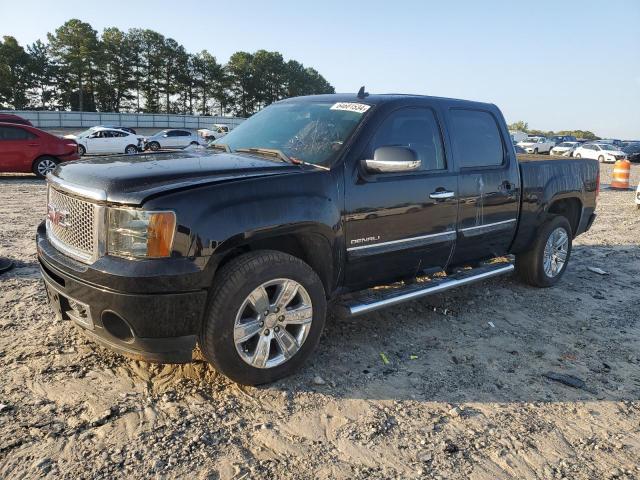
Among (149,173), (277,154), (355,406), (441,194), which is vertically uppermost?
(277,154)

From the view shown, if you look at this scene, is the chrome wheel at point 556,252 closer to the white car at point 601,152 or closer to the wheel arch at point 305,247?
the wheel arch at point 305,247

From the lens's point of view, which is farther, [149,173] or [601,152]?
[601,152]

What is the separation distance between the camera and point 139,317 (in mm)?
2836

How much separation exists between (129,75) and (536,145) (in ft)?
174

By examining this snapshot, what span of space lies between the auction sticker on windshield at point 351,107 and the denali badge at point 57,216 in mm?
2140

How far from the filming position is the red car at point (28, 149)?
14.0 metres

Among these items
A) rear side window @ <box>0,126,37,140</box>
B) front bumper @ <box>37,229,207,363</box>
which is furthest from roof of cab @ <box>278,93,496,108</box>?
rear side window @ <box>0,126,37,140</box>

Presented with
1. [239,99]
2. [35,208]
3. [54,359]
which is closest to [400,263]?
[54,359]

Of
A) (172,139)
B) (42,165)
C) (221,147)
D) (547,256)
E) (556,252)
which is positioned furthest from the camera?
(172,139)

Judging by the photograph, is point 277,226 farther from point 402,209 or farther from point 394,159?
point 402,209

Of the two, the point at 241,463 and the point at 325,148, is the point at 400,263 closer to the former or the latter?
the point at 325,148

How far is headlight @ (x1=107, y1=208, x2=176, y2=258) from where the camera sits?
9.21 feet

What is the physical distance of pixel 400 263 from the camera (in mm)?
4098

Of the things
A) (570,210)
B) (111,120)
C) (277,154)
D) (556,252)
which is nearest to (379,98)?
(277,154)
